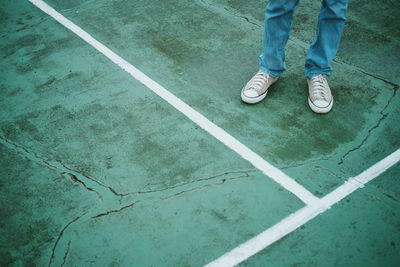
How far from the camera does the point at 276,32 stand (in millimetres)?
3129

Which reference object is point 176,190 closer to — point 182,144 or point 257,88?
point 182,144

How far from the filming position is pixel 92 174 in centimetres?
288

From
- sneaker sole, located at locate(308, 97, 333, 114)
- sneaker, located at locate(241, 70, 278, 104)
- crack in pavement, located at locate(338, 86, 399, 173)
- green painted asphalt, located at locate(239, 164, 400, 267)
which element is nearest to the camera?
green painted asphalt, located at locate(239, 164, 400, 267)

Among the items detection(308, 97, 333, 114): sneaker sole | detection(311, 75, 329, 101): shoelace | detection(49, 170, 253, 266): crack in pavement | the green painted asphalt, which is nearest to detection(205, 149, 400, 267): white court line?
the green painted asphalt

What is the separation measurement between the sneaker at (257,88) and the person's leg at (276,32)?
0.08 m

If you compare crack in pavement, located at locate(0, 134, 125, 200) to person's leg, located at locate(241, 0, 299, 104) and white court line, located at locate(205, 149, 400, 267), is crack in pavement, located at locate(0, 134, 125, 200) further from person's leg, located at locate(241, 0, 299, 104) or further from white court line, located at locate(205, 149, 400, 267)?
person's leg, located at locate(241, 0, 299, 104)

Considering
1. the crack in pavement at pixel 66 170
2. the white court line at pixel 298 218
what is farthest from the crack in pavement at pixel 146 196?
the white court line at pixel 298 218

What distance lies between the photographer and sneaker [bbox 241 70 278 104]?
3.37 m

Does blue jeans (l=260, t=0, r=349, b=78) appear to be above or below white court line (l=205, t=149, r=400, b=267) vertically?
above

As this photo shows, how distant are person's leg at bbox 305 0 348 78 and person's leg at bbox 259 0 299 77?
0.28 metres

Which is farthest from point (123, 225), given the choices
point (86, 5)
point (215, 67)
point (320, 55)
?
point (86, 5)

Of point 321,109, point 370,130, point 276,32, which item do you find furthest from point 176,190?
point 370,130

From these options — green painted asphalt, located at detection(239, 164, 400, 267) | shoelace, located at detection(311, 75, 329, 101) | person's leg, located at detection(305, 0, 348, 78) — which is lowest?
green painted asphalt, located at detection(239, 164, 400, 267)

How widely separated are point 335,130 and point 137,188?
196 cm
